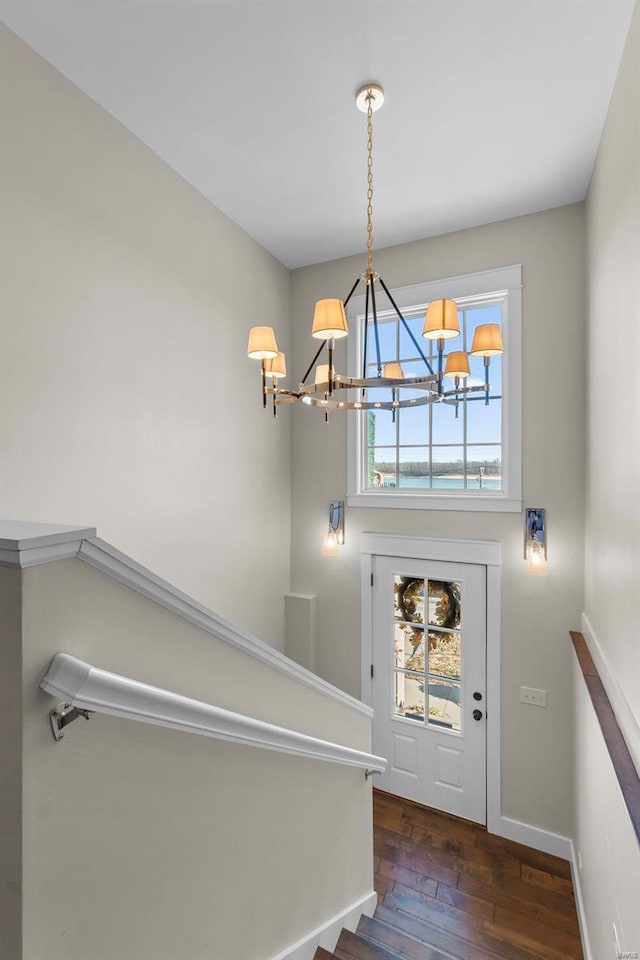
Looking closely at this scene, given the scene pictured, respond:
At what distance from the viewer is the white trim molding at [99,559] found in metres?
0.73

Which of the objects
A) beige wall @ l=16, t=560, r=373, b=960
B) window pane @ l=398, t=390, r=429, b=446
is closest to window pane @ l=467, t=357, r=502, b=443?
window pane @ l=398, t=390, r=429, b=446

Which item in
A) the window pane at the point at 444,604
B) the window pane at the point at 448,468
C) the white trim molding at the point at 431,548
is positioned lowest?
the window pane at the point at 444,604

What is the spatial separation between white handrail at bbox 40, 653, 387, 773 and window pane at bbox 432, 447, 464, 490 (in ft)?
7.86

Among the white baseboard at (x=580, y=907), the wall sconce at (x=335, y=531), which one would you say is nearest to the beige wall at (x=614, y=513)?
the white baseboard at (x=580, y=907)

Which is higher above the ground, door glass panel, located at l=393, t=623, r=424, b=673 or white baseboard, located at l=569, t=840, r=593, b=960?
door glass panel, located at l=393, t=623, r=424, b=673

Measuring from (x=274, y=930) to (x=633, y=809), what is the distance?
117cm

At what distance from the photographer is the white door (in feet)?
10.6

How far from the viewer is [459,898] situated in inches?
102

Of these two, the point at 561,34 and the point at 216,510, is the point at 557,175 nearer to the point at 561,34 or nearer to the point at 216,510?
the point at 561,34

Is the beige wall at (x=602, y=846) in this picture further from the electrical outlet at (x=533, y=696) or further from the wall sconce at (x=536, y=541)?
the wall sconce at (x=536, y=541)

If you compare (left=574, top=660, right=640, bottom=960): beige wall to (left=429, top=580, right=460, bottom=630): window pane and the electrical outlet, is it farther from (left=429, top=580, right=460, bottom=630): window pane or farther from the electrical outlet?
Answer: (left=429, top=580, right=460, bottom=630): window pane

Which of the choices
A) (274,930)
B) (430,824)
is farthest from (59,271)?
(430,824)

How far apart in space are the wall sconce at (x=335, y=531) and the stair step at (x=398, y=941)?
2076mm

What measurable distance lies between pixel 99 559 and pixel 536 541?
9.20 ft
